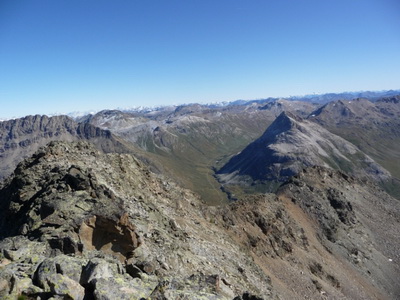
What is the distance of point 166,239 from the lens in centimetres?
3794

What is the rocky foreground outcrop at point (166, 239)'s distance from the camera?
19438 mm

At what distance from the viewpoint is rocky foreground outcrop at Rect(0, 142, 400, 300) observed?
63.8 ft

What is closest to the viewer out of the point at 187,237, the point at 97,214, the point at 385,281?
the point at 97,214

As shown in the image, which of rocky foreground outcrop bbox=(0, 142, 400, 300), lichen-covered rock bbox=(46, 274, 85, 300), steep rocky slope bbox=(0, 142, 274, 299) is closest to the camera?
lichen-covered rock bbox=(46, 274, 85, 300)

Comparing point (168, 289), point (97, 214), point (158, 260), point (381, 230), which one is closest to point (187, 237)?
point (158, 260)

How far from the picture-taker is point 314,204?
93125mm

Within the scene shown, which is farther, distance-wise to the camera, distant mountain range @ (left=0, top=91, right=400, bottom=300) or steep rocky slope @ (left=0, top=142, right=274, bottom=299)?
distant mountain range @ (left=0, top=91, right=400, bottom=300)

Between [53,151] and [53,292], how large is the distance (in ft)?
131

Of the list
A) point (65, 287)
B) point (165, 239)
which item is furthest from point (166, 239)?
point (65, 287)

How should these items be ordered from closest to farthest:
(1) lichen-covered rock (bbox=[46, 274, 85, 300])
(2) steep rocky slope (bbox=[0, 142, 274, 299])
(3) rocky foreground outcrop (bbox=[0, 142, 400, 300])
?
(1) lichen-covered rock (bbox=[46, 274, 85, 300])
(2) steep rocky slope (bbox=[0, 142, 274, 299])
(3) rocky foreground outcrop (bbox=[0, 142, 400, 300])

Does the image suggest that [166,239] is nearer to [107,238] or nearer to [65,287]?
[107,238]

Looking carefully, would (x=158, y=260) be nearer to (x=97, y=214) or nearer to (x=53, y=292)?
(x=97, y=214)

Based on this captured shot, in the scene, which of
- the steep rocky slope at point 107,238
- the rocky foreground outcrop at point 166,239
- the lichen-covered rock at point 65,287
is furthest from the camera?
the rocky foreground outcrop at point 166,239

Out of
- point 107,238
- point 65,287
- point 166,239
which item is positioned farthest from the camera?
point 166,239
